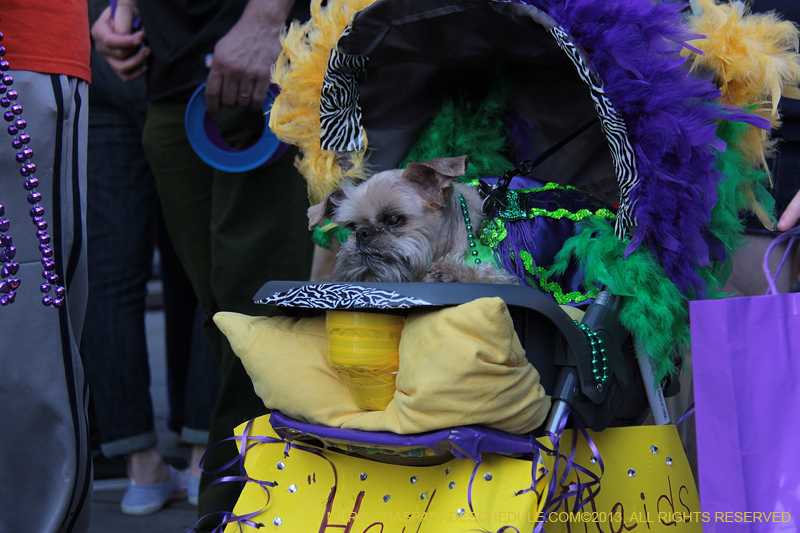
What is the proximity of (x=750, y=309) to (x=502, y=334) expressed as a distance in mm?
487

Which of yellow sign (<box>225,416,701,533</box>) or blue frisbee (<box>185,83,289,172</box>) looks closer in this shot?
yellow sign (<box>225,416,701,533</box>)

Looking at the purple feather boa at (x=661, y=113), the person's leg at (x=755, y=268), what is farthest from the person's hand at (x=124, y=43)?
the person's leg at (x=755, y=268)

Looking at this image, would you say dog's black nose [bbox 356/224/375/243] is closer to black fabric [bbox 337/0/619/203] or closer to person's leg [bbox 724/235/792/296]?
black fabric [bbox 337/0/619/203]

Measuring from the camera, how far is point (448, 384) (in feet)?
3.90

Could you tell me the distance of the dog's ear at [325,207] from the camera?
1.76 metres

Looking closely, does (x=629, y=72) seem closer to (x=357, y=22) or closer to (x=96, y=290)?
(x=357, y=22)

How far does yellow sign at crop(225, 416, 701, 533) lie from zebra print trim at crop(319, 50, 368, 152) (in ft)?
2.48

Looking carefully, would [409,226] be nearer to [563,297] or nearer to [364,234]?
[364,234]

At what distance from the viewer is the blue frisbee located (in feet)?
7.05

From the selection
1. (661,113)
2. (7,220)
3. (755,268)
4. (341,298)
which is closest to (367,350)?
(341,298)

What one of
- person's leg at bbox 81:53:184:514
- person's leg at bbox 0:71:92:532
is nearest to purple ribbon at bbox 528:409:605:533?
person's leg at bbox 0:71:92:532

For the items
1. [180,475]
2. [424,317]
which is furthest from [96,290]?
[424,317]

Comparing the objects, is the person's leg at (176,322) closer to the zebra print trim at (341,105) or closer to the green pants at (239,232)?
the green pants at (239,232)

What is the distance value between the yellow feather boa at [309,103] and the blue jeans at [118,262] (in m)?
1.03
